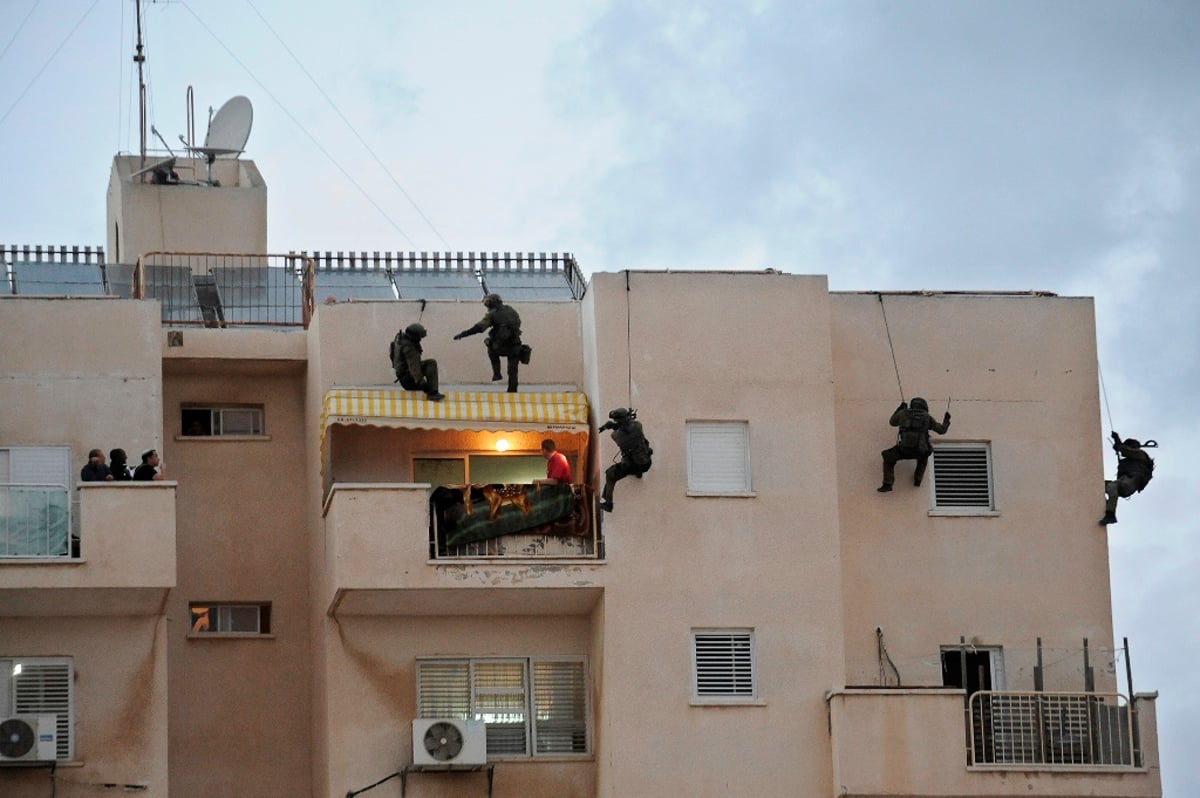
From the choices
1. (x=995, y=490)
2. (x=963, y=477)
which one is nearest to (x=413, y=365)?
(x=963, y=477)

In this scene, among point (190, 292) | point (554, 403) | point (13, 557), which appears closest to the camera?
point (13, 557)

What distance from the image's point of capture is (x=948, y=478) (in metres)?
43.8

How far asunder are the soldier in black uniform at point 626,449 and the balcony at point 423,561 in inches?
27.8

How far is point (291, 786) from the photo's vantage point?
4338 centimetres

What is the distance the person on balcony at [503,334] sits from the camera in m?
42.4

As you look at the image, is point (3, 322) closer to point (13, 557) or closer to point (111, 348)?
point (111, 348)

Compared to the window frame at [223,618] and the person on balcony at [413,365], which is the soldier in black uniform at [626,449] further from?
the window frame at [223,618]

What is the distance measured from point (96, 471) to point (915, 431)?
11.7 meters

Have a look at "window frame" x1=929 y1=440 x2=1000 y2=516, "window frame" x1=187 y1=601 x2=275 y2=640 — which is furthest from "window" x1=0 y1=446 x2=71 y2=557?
"window frame" x1=929 y1=440 x2=1000 y2=516

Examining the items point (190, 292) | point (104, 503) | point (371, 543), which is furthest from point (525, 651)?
point (190, 292)

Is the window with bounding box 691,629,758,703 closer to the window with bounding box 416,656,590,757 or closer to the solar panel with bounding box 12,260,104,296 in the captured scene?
the window with bounding box 416,656,590,757

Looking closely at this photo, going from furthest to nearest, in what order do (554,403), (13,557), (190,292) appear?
(190,292) → (554,403) → (13,557)

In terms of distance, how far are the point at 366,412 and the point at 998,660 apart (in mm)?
9837

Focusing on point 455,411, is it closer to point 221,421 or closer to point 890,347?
point 221,421
